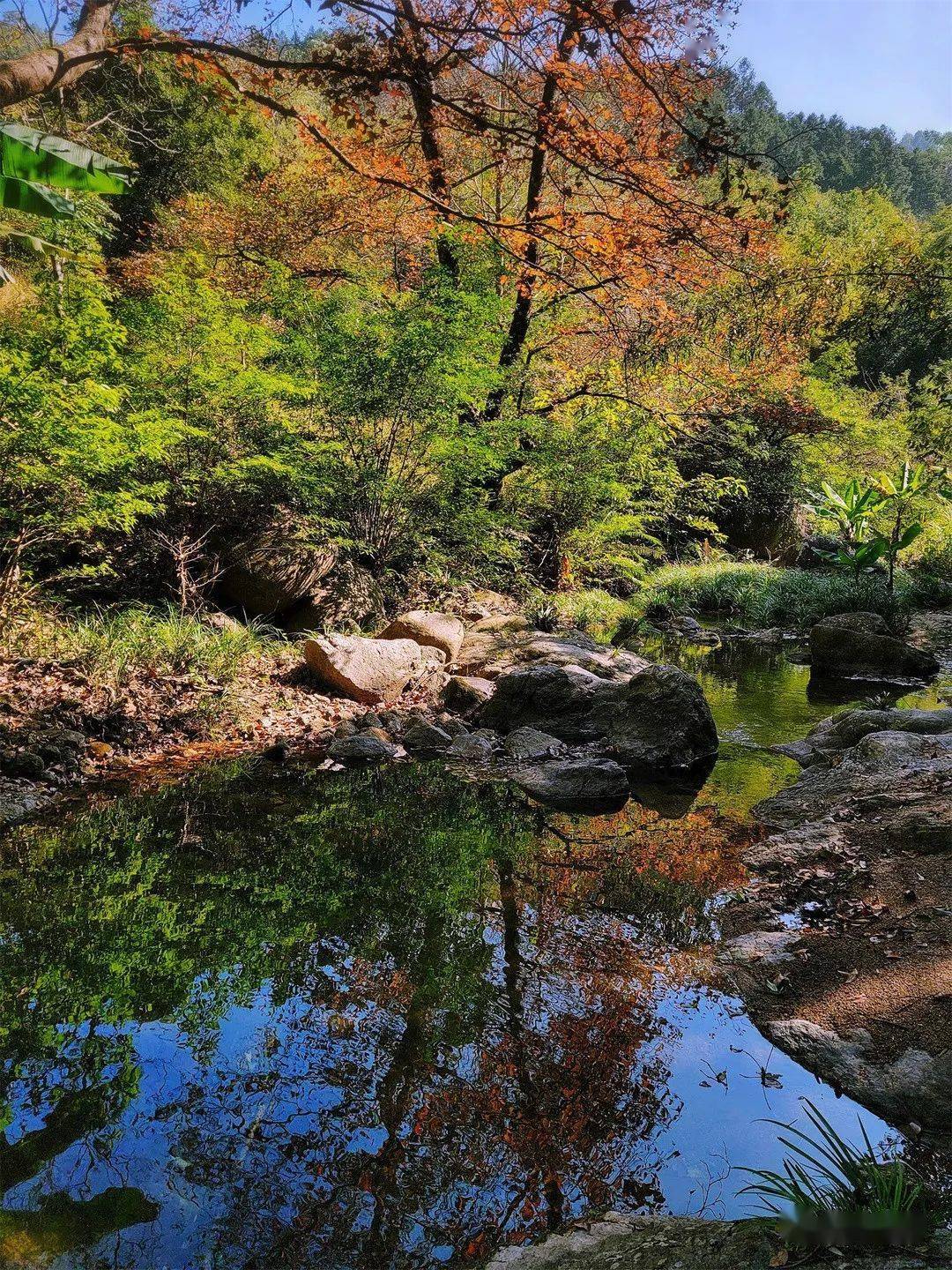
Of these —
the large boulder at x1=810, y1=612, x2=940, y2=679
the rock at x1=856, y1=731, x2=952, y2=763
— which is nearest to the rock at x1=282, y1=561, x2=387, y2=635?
the rock at x1=856, y1=731, x2=952, y2=763

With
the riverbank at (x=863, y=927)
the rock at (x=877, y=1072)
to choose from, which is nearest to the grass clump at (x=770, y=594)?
the riverbank at (x=863, y=927)

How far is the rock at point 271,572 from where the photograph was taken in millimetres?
9523

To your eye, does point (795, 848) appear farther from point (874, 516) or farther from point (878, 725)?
point (874, 516)

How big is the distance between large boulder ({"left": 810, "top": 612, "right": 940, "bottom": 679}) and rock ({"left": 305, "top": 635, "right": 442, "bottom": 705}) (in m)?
5.89

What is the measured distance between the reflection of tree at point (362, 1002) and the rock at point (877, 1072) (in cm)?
58

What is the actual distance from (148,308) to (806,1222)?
918cm

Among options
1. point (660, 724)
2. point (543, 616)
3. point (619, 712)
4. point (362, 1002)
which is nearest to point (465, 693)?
point (619, 712)

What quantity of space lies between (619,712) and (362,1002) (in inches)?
192

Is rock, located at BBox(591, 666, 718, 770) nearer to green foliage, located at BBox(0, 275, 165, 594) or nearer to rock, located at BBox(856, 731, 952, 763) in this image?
rock, located at BBox(856, 731, 952, 763)

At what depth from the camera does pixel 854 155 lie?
5600 cm

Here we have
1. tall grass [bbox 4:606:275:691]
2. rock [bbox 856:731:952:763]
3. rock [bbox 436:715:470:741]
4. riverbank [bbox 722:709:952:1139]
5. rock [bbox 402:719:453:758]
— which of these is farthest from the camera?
rock [bbox 436:715:470:741]

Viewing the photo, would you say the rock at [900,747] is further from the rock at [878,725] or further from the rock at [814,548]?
the rock at [814,548]

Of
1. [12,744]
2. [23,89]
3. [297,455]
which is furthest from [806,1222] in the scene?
[297,455]

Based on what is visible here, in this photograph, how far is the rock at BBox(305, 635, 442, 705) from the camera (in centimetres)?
838
